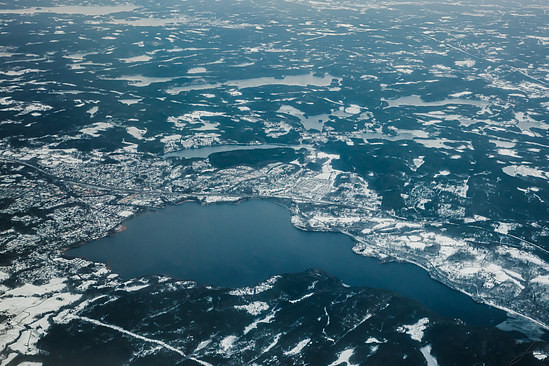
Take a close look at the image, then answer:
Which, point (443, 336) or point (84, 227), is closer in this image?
point (443, 336)

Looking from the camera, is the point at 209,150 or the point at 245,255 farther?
the point at 209,150

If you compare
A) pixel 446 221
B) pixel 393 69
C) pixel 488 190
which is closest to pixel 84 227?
pixel 446 221

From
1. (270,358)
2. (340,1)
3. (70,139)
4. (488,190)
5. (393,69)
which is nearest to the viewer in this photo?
(270,358)

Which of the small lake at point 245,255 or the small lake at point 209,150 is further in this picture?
the small lake at point 209,150

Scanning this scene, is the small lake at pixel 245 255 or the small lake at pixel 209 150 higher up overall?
the small lake at pixel 209 150

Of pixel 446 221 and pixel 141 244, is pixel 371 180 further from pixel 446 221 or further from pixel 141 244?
pixel 141 244

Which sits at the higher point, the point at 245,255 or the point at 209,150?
the point at 209,150

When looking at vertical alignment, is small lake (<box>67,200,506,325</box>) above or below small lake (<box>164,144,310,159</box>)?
below

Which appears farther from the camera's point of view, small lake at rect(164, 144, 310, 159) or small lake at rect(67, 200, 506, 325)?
small lake at rect(164, 144, 310, 159)
